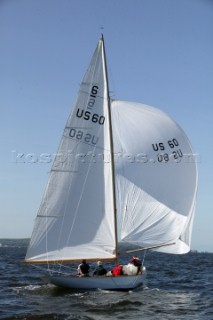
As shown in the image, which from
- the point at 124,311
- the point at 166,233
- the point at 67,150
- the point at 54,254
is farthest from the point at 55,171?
the point at 124,311

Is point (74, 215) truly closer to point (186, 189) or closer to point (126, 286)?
point (126, 286)

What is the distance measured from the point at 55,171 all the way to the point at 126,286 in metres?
6.11

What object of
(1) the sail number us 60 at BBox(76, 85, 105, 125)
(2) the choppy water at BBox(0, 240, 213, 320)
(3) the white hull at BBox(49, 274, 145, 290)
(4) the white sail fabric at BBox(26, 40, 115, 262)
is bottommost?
(2) the choppy water at BBox(0, 240, 213, 320)

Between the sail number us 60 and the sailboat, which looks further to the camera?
the sail number us 60

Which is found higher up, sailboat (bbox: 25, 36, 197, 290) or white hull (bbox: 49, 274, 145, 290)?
sailboat (bbox: 25, 36, 197, 290)

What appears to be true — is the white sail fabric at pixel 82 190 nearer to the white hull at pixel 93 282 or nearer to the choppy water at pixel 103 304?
the white hull at pixel 93 282

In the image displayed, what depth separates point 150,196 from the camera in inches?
861

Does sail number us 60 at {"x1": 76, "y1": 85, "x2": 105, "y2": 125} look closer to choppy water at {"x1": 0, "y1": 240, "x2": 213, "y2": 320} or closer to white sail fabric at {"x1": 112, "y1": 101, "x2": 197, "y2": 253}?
white sail fabric at {"x1": 112, "y1": 101, "x2": 197, "y2": 253}

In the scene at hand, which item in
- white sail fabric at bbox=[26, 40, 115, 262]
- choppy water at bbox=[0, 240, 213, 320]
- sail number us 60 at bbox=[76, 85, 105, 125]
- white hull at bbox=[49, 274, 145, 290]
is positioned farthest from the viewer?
sail number us 60 at bbox=[76, 85, 105, 125]

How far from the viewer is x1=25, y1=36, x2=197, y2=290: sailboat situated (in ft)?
70.5

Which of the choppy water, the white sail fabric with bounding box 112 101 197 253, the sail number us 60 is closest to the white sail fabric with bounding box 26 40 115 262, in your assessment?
the sail number us 60

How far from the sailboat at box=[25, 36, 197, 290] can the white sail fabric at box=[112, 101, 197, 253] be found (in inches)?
1.8

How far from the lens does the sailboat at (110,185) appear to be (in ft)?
70.5

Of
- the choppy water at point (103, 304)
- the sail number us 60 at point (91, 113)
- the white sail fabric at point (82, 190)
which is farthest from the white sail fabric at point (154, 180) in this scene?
the choppy water at point (103, 304)
